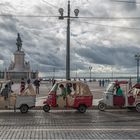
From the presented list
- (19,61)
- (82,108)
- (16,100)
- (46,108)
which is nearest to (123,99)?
(82,108)

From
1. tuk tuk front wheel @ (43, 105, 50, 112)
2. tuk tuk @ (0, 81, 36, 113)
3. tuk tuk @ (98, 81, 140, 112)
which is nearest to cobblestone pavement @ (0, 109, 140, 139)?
tuk tuk @ (0, 81, 36, 113)

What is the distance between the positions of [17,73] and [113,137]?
8316 cm

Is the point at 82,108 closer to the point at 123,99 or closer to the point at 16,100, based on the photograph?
the point at 123,99

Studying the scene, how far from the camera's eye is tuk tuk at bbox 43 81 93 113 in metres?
24.6

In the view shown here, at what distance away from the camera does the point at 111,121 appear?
1969 cm

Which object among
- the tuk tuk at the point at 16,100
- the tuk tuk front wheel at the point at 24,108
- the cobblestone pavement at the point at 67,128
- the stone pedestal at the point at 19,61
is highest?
the stone pedestal at the point at 19,61

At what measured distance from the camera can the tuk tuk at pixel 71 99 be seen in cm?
2462

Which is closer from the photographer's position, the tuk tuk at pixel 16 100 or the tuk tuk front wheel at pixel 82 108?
the tuk tuk at pixel 16 100

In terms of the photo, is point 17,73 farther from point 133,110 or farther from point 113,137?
point 113,137

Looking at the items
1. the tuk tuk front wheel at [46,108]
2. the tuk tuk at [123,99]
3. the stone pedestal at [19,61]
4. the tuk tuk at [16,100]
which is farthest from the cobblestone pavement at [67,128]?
the stone pedestal at [19,61]

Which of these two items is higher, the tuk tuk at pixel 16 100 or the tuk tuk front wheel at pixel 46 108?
the tuk tuk at pixel 16 100

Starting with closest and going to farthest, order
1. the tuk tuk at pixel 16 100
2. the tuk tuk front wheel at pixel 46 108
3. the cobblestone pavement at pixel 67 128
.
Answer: the cobblestone pavement at pixel 67 128
the tuk tuk at pixel 16 100
the tuk tuk front wheel at pixel 46 108

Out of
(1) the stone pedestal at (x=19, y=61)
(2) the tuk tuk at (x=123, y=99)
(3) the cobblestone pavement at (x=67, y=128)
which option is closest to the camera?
(3) the cobblestone pavement at (x=67, y=128)

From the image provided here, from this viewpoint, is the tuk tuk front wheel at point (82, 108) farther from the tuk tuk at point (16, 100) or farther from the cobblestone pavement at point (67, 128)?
the cobblestone pavement at point (67, 128)
